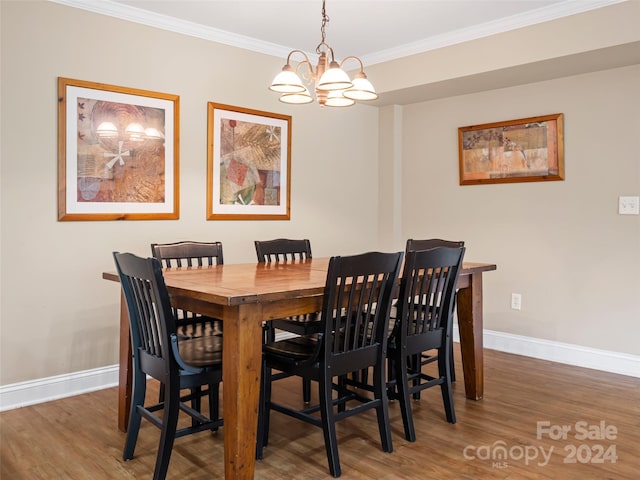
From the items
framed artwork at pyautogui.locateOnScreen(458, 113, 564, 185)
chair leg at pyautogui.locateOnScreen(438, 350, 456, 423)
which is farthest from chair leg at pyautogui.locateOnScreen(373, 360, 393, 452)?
framed artwork at pyautogui.locateOnScreen(458, 113, 564, 185)

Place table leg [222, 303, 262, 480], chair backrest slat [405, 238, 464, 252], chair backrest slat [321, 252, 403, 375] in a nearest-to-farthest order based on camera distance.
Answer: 1. table leg [222, 303, 262, 480]
2. chair backrest slat [321, 252, 403, 375]
3. chair backrest slat [405, 238, 464, 252]

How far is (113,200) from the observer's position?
3.36 meters

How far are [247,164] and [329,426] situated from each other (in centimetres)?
236

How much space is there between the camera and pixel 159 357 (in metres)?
2.11

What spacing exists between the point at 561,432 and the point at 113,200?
9.29 feet

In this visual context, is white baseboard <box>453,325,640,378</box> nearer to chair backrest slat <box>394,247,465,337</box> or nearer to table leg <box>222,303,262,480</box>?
chair backrest slat <box>394,247,465,337</box>

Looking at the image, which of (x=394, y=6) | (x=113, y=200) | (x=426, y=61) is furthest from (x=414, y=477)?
(x=426, y=61)

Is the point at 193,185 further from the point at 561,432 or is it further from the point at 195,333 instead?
the point at 561,432

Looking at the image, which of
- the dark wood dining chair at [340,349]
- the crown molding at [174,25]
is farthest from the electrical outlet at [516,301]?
the crown molding at [174,25]

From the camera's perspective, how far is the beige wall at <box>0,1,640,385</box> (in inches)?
120

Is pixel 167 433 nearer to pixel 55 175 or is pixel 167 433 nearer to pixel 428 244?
pixel 55 175

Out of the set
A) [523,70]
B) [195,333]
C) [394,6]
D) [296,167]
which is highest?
[394,6]

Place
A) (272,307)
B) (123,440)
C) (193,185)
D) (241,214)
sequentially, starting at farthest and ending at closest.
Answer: (241,214)
(193,185)
(123,440)
(272,307)

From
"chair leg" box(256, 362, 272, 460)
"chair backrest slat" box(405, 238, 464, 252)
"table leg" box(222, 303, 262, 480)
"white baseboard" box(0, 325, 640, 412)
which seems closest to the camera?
"table leg" box(222, 303, 262, 480)
